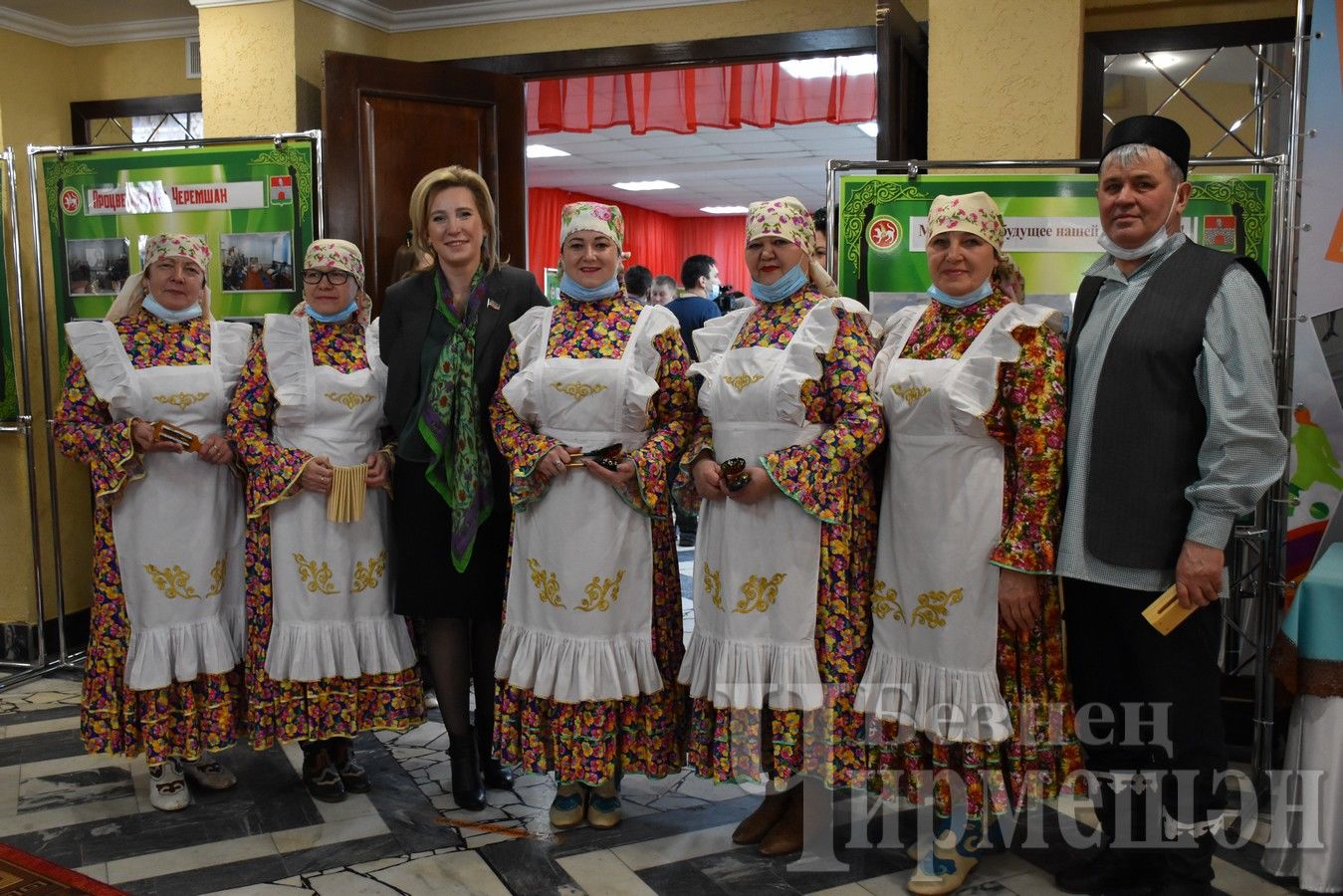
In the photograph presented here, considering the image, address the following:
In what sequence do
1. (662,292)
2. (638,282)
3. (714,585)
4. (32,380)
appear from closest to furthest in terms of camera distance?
1. (714,585)
2. (32,380)
3. (638,282)
4. (662,292)

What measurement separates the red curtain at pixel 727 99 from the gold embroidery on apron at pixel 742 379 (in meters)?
3.85

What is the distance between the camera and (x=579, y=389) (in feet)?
8.61

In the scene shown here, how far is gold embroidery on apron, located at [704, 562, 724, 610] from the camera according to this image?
257 centimetres

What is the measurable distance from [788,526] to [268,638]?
144 cm

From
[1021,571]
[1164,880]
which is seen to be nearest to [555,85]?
[1021,571]

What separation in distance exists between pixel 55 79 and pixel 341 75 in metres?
1.71

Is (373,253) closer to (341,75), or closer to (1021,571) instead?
(341,75)

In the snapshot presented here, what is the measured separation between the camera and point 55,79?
→ 194 inches

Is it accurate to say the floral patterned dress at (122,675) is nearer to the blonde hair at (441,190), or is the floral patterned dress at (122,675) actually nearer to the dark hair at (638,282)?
the blonde hair at (441,190)

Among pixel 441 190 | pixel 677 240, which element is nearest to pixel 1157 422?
pixel 441 190

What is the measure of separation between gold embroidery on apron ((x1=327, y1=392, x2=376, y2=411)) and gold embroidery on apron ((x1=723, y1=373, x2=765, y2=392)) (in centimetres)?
100

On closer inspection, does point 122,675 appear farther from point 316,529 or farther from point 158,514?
point 316,529

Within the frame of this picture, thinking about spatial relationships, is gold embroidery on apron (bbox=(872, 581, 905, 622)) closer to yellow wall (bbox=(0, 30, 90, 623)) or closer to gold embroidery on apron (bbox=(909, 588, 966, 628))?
gold embroidery on apron (bbox=(909, 588, 966, 628))

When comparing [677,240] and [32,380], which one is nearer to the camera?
[32,380]
